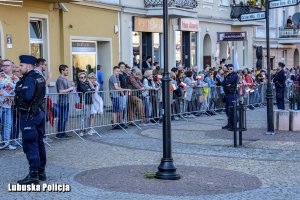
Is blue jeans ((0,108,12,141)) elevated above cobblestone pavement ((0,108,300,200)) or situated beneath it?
elevated above

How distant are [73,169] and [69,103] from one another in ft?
13.1

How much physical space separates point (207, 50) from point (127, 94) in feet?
55.4

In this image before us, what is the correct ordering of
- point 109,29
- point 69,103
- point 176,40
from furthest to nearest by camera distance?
point 176,40 < point 109,29 < point 69,103

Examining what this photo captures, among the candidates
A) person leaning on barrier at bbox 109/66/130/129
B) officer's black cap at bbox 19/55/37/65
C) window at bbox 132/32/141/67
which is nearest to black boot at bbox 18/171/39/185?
officer's black cap at bbox 19/55/37/65

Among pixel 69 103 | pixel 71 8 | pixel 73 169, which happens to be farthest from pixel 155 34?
pixel 73 169

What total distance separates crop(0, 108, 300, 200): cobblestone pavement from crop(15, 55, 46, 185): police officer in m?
0.47

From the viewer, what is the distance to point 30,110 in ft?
26.8

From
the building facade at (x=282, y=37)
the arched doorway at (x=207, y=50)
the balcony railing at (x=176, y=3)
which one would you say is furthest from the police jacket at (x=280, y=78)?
the building facade at (x=282, y=37)

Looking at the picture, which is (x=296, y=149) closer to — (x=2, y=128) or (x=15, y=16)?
(x=2, y=128)

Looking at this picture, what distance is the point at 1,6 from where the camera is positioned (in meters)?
16.3

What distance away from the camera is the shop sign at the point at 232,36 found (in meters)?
28.8

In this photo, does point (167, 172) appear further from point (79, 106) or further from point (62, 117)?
point (79, 106)

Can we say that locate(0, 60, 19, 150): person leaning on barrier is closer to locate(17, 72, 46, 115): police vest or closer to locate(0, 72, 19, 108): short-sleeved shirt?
locate(0, 72, 19, 108): short-sleeved shirt

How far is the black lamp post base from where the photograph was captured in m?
8.70
